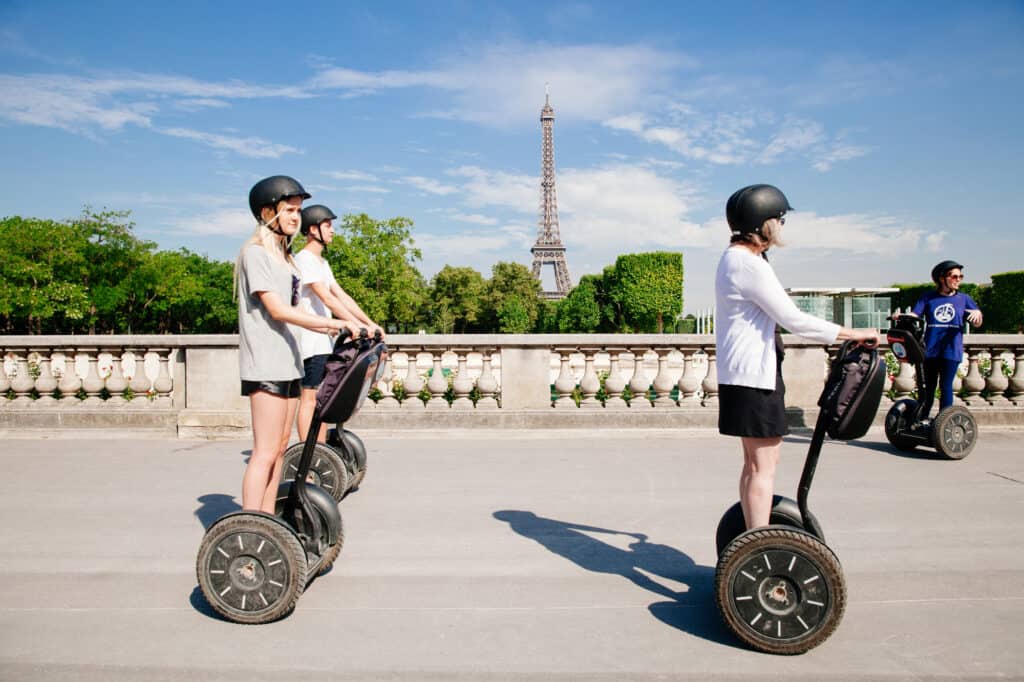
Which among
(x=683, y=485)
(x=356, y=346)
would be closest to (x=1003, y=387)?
(x=683, y=485)

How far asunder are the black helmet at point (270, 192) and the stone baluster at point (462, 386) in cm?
473

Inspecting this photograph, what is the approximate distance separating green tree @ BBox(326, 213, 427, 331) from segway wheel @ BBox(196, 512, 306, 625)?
48131mm

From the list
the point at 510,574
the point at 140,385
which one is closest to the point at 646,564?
the point at 510,574

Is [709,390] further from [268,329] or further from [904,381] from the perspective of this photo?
[268,329]

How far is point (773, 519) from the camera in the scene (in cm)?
316

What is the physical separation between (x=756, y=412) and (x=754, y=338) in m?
0.30

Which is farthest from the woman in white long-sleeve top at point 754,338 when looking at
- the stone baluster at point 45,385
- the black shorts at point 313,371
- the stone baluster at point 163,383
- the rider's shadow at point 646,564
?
the stone baluster at point 45,385

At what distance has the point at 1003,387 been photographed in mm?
8211

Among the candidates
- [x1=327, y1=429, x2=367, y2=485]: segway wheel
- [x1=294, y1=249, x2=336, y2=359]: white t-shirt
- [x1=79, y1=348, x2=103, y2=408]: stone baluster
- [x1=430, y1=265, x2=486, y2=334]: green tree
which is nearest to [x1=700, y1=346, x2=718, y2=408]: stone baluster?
[x1=327, y1=429, x2=367, y2=485]: segway wheel

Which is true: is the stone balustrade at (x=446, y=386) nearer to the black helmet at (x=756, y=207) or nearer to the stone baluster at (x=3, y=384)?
the stone baluster at (x=3, y=384)

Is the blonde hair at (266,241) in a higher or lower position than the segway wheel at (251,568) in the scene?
higher

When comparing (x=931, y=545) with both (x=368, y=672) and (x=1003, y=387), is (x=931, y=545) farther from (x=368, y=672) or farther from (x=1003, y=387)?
(x=1003, y=387)

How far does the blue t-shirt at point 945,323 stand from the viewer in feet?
22.0

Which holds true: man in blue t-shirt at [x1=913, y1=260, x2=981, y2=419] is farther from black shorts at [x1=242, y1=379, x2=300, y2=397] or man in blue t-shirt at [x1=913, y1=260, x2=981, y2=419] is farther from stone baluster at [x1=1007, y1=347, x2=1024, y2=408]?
black shorts at [x1=242, y1=379, x2=300, y2=397]
